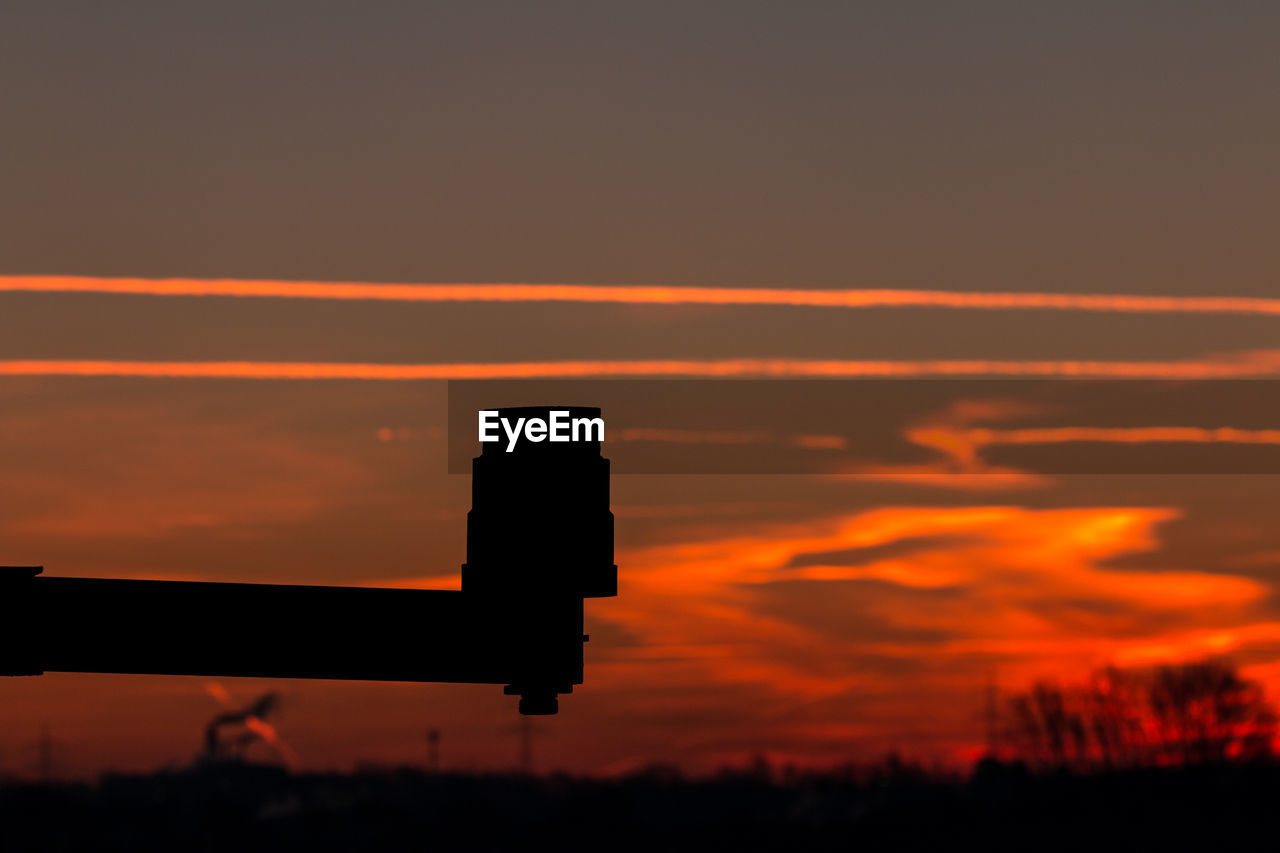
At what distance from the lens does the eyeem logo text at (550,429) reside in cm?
759

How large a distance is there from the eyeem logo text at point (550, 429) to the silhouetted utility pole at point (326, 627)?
425 mm

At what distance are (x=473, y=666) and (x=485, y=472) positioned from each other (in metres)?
0.81

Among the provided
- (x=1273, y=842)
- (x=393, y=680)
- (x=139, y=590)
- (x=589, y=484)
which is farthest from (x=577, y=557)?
(x=1273, y=842)

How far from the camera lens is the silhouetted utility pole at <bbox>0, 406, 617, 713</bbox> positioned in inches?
279

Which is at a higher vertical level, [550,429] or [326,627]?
[550,429]

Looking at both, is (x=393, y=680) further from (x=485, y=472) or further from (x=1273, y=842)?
(x=1273, y=842)

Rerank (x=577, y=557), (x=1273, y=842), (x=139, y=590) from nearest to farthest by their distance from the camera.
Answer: (x=139, y=590) < (x=577, y=557) < (x=1273, y=842)

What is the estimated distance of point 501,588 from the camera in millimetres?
7418

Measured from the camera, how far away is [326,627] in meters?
7.14

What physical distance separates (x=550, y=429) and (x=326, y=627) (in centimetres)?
115

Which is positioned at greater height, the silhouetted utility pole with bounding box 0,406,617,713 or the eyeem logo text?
the eyeem logo text

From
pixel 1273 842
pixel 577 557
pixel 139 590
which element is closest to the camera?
pixel 139 590

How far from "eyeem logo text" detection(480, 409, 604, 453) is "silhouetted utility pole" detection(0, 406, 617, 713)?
425mm

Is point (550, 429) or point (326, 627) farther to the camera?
point (550, 429)
